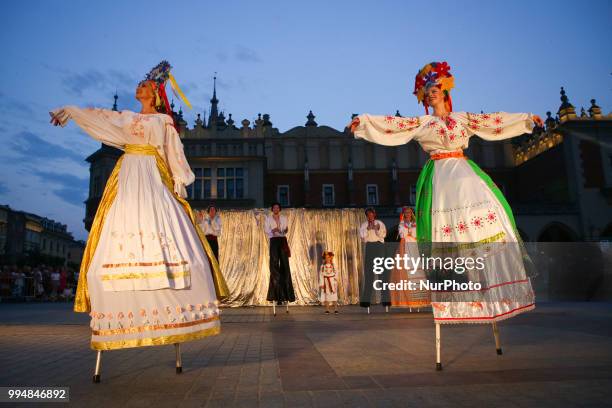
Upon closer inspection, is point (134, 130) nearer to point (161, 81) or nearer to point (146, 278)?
point (161, 81)

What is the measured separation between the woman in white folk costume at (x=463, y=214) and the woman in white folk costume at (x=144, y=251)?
175 cm

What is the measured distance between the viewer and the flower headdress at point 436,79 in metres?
3.99

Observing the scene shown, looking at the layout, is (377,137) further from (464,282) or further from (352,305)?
(352,305)

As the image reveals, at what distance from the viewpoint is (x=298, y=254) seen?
10.8 meters

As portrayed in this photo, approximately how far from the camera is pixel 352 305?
35.5 feet

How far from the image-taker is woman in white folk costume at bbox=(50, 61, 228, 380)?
289cm

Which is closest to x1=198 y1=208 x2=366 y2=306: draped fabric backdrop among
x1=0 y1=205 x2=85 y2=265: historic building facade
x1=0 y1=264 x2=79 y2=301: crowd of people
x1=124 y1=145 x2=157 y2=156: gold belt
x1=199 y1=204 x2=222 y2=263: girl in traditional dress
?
x1=199 y1=204 x2=222 y2=263: girl in traditional dress

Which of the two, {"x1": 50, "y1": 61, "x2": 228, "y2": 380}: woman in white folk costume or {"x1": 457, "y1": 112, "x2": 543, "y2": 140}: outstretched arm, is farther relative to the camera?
{"x1": 457, "y1": 112, "x2": 543, "y2": 140}: outstretched arm

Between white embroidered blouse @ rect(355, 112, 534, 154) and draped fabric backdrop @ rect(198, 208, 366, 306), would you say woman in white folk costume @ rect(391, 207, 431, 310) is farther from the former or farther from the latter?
white embroidered blouse @ rect(355, 112, 534, 154)

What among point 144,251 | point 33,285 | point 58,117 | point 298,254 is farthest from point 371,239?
point 33,285

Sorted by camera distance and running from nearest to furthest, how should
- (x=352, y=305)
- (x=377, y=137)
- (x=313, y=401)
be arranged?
1. (x=313, y=401)
2. (x=377, y=137)
3. (x=352, y=305)

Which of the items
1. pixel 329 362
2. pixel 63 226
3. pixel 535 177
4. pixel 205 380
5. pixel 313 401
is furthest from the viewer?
pixel 63 226

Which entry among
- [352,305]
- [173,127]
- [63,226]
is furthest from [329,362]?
[63,226]

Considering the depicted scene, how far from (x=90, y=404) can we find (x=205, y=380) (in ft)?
2.47
